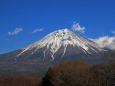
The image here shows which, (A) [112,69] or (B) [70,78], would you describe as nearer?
(A) [112,69]

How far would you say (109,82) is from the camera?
42094mm

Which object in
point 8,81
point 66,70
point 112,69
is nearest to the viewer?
point 112,69

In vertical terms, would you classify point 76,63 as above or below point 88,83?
above

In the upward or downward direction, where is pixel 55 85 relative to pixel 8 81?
downward

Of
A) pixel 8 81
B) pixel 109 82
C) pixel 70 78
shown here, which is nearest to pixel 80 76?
pixel 70 78

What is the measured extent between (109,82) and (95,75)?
8.24 feet

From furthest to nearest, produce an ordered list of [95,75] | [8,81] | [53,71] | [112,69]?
1. [8,81]
2. [53,71]
3. [95,75]
4. [112,69]

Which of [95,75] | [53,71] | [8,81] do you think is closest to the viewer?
[95,75]

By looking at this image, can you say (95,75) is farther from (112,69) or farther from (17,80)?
(17,80)

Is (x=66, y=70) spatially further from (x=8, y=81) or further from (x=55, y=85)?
(x=8, y=81)

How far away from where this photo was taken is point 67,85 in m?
46.9

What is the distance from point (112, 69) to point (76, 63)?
1865 cm

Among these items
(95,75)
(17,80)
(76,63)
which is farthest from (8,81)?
(95,75)

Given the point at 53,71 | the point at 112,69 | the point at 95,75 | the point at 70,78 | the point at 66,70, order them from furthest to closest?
the point at 53,71, the point at 66,70, the point at 70,78, the point at 95,75, the point at 112,69
